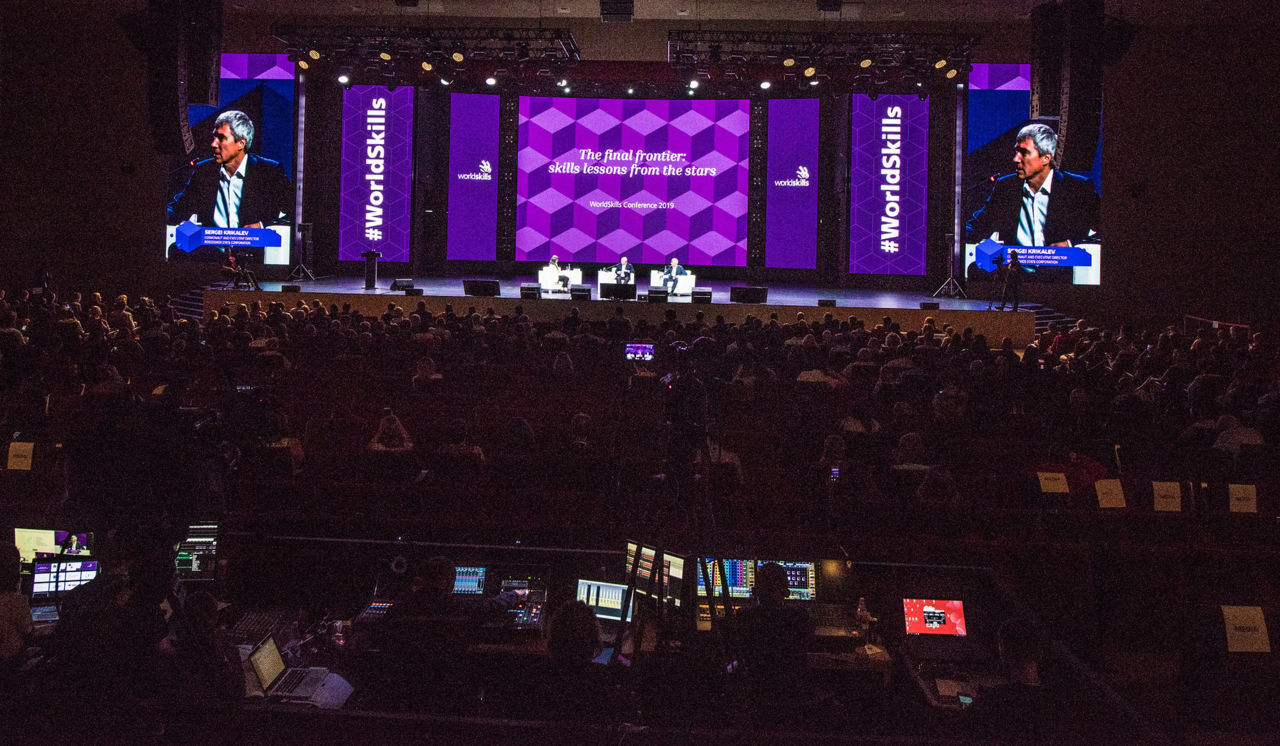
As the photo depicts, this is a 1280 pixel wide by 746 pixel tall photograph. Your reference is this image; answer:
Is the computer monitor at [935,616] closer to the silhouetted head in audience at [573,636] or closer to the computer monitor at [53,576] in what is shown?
the silhouetted head in audience at [573,636]

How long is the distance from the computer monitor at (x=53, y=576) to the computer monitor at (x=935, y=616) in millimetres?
4449

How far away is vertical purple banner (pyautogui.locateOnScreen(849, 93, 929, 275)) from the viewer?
2005 centimetres

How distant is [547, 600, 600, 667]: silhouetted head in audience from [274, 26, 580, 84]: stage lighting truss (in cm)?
1445

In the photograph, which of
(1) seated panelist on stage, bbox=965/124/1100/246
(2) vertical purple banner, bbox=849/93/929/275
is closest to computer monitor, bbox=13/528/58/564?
(2) vertical purple banner, bbox=849/93/929/275

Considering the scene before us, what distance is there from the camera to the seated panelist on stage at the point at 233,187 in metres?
20.1

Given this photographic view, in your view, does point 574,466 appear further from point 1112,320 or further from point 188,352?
point 1112,320

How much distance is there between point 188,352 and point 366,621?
20.8 feet

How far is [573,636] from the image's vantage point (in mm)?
3637

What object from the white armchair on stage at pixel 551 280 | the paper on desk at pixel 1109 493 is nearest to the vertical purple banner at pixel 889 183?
the white armchair on stage at pixel 551 280

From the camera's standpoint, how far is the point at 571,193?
21.3 meters

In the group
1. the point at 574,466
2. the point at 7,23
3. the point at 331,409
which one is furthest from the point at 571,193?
the point at 574,466

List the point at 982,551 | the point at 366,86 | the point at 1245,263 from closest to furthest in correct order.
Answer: the point at 982,551, the point at 1245,263, the point at 366,86

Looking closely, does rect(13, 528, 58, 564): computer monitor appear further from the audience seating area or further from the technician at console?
the technician at console

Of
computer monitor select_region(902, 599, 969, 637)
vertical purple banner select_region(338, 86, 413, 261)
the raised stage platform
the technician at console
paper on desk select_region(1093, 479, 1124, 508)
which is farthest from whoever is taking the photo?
vertical purple banner select_region(338, 86, 413, 261)
